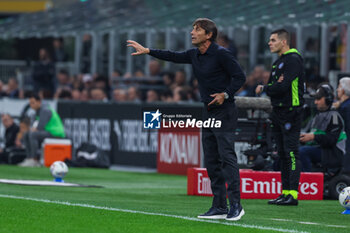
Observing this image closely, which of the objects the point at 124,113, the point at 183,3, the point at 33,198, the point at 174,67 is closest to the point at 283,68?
the point at 33,198

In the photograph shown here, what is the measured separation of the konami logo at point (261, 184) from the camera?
43.3ft

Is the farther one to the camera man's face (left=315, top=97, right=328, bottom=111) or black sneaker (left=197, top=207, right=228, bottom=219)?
man's face (left=315, top=97, right=328, bottom=111)

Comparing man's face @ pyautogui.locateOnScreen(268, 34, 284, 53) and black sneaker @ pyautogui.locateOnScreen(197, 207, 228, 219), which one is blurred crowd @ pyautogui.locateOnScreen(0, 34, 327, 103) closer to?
man's face @ pyautogui.locateOnScreen(268, 34, 284, 53)

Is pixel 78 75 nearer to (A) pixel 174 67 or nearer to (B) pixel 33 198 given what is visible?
(A) pixel 174 67

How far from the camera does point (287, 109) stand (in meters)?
12.0

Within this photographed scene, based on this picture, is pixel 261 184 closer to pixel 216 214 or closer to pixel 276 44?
pixel 276 44

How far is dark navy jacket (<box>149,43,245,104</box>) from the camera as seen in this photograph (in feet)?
31.7

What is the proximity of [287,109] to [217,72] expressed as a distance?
2.50 m

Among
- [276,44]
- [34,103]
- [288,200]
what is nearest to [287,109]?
[276,44]

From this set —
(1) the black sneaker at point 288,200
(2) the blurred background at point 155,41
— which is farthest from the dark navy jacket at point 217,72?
(2) the blurred background at point 155,41

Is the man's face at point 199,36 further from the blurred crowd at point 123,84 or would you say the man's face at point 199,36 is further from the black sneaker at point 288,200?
the blurred crowd at point 123,84

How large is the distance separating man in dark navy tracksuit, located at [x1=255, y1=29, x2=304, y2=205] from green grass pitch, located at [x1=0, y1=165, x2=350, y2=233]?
0.40m

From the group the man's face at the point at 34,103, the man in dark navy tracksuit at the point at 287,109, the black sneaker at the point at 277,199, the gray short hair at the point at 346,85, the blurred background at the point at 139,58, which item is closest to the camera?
the man in dark navy tracksuit at the point at 287,109

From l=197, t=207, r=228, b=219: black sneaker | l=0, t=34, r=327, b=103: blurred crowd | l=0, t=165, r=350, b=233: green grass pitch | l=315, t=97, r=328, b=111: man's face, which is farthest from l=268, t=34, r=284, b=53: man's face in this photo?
l=0, t=34, r=327, b=103: blurred crowd
